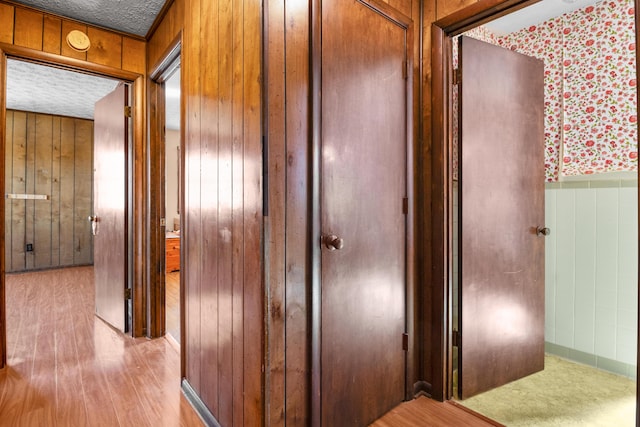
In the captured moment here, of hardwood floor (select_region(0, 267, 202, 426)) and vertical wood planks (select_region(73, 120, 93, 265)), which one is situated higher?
vertical wood planks (select_region(73, 120, 93, 265))

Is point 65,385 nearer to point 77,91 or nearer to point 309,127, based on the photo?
point 309,127

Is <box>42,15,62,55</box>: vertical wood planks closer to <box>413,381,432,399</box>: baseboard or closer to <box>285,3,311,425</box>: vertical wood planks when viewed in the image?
<box>285,3,311,425</box>: vertical wood planks

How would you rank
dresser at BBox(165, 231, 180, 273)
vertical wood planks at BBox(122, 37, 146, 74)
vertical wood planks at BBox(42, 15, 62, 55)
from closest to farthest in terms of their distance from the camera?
vertical wood planks at BBox(42, 15, 62, 55) → vertical wood planks at BBox(122, 37, 146, 74) → dresser at BBox(165, 231, 180, 273)

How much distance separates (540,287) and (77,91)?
5441 millimetres

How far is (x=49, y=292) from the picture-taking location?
420 cm

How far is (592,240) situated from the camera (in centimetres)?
235

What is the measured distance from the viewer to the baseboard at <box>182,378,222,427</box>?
1707mm

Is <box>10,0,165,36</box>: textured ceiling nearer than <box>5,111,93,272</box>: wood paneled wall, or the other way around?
<box>10,0,165,36</box>: textured ceiling

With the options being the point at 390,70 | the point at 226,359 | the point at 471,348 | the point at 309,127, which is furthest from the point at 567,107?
the point at 226,359

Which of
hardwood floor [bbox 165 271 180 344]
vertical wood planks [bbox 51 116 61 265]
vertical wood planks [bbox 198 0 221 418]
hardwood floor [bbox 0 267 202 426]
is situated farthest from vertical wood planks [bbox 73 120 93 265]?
vertical wood planks [bbox 198 0 221 418]

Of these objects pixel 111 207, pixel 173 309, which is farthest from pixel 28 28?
pixel 173 309

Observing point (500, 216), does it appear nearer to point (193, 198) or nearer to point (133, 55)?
point (193, 198)

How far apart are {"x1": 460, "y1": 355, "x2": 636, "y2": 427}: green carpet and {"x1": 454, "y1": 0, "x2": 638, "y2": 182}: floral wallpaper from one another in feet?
4.31

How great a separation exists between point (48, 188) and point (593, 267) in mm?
7016
